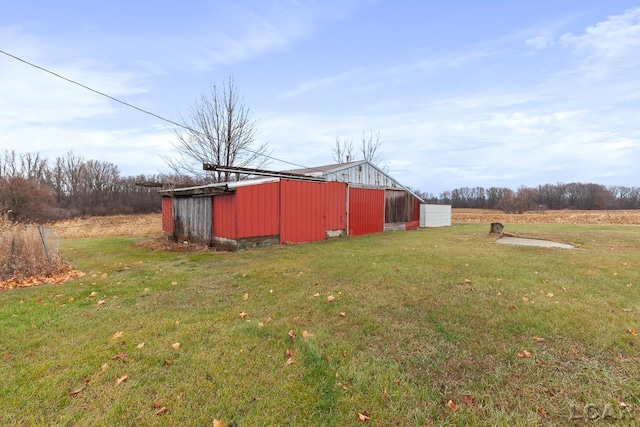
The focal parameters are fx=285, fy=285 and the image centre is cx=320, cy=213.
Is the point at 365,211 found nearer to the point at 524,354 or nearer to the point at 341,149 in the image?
the point at 524,354

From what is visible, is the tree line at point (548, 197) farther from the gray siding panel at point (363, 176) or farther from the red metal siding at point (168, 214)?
the red metal siding at point (168, 214)

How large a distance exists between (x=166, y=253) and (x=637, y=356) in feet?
35.4

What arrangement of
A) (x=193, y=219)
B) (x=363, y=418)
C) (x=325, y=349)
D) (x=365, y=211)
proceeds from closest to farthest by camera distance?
(x=363, y=418)
(x=325, y=349)
(x=193, y=219)
(x=365, y=211)

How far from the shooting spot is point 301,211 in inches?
467

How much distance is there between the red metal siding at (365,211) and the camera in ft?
47.3

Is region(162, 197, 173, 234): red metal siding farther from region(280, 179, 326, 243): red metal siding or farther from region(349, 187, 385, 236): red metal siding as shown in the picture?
region(349, 187, 385, 236): red metal siding

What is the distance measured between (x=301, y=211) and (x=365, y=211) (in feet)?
15.1

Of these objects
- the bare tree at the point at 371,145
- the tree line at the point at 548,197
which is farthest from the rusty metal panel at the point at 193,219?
the tree line at the point at 548,197

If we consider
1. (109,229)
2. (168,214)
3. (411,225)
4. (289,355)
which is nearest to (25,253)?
(289,355)

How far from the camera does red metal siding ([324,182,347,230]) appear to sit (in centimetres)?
1304

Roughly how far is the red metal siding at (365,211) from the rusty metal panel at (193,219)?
669 cm

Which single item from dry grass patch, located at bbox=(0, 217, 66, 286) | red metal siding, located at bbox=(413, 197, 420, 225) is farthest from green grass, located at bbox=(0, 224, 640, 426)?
red metal siding, located at bbox=(413, 197, 420, 225)

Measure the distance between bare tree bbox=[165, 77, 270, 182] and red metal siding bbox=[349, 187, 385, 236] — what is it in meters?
8.37

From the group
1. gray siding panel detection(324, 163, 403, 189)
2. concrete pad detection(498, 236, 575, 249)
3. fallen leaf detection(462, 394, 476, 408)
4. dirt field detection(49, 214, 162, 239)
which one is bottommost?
dirt field detection(49, 214, 162, 239)
